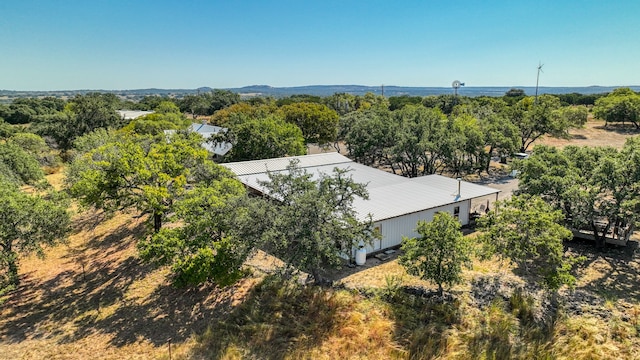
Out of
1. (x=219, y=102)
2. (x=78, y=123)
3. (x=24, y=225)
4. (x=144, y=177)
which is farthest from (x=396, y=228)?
(x=219, y=102)

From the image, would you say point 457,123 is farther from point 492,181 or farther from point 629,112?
point 629,112

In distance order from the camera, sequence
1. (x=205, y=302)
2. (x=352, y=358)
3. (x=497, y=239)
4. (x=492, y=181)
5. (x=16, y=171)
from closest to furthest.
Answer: (x=352, y=358) → (x=497, y=239) → (x=205, y=302) → (x=16, y=171) → (x=492, y=181)

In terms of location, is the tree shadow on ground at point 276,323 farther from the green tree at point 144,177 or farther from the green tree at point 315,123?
the green tree at point 315,123

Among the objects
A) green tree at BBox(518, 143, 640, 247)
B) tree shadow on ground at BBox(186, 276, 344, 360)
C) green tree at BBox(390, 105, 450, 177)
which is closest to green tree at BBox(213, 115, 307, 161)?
green tree at BBox(390, 105, 450, 177)

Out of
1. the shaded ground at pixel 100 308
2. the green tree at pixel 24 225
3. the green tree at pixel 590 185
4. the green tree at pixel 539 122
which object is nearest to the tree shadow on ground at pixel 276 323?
the shaded ground at pixel 100 308

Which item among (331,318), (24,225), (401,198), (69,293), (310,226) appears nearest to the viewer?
(310,226)

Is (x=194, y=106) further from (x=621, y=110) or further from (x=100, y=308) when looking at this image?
(x=621, y=110)

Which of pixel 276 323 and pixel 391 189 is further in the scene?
pixel 391 189

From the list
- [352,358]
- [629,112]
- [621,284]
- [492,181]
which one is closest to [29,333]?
[352,358]
